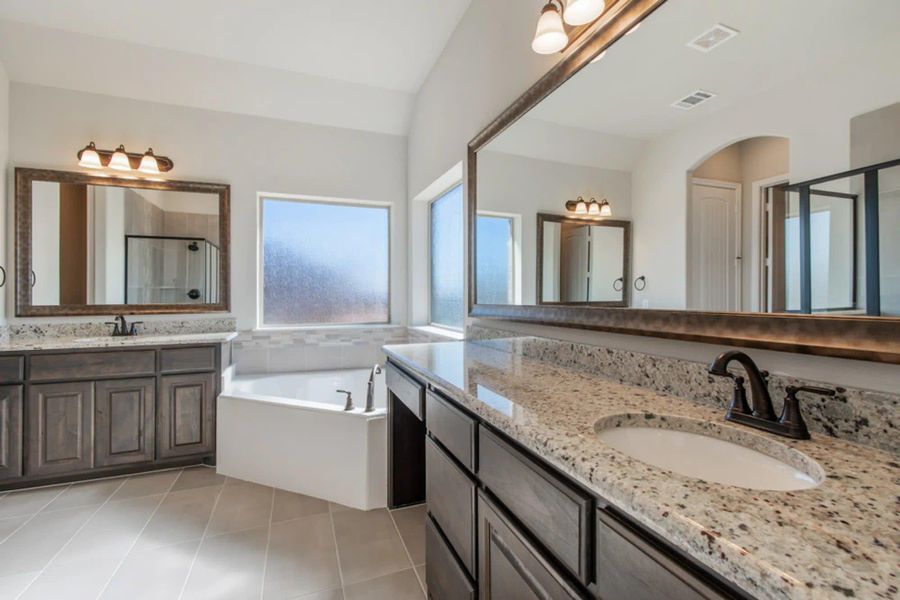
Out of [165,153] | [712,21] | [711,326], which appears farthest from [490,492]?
[165,153]

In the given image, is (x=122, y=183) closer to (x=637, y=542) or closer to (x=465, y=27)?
(x=465, y=27)

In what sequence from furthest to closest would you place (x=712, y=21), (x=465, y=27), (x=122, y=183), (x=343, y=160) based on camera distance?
1. (x=343, y=160)
2. (x=122, y=183)
3. (x=465, y=27)
4. (x=712, y=21)

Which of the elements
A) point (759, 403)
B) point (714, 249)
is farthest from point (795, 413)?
point (714, 249)

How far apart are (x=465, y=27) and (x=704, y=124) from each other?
1871 mm

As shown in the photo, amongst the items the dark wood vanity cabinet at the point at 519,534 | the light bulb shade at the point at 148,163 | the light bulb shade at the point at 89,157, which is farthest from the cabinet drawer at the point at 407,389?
the light bulb shade at the point at 89,157

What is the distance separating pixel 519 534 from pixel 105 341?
2.88 metres

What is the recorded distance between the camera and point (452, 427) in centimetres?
123

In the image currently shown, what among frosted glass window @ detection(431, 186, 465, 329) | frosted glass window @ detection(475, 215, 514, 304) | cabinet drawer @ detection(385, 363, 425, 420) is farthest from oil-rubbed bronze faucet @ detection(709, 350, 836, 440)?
frosted glass window @ detection(431, 186, 465, 329)

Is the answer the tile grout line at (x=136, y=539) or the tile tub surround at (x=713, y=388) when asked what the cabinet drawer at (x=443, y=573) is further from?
the tile grout line at (x=136, y=539)

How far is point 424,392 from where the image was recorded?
151cm

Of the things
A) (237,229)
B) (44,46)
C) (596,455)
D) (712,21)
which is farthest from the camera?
(237,229)

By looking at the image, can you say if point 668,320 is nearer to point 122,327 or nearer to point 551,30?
point 551,30

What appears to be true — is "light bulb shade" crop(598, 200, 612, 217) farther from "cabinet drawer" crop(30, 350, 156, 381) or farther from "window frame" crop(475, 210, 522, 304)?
"cabinet drawer" crop(30, 350, 156, 381)

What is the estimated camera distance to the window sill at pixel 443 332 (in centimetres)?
274
